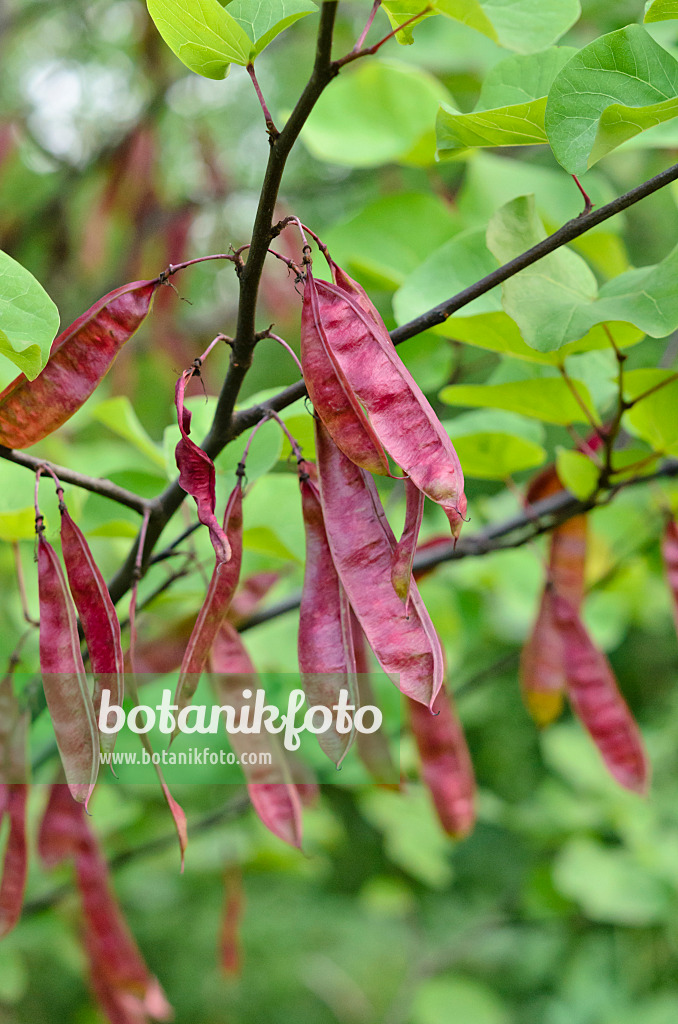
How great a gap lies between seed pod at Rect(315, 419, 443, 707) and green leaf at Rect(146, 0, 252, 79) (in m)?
0.16

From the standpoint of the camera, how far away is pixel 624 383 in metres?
0.52

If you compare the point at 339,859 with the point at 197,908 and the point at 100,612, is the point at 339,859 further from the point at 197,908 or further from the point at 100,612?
the point at 100,612

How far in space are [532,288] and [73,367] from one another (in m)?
0.24

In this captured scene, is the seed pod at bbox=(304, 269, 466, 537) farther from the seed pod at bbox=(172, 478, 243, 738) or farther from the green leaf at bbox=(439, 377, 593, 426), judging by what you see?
the green leaf at bbox=(439, 377, 593, 426)

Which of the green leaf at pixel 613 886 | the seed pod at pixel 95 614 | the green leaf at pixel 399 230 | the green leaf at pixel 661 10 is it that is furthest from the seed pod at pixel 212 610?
the green leaf at pixel 613 886

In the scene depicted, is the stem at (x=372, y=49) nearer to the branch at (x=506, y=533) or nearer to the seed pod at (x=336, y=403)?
the seed pod at (x=336, y=403)

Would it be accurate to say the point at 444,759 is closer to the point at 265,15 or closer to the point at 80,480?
the point at 80,480

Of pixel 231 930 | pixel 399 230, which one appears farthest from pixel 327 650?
pixel 231 930

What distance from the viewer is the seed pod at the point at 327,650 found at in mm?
351

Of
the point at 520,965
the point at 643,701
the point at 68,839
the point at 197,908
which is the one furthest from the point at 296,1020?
the point at 68,839

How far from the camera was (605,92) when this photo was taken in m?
0.35

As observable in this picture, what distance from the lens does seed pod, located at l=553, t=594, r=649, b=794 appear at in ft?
1.90

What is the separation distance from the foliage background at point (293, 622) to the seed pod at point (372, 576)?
10cm

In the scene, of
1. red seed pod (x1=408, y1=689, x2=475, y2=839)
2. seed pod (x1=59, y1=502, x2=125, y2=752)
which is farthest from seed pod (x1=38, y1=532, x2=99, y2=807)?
red seed pod (x1=408, y1=689, x2=475, y2=839)
